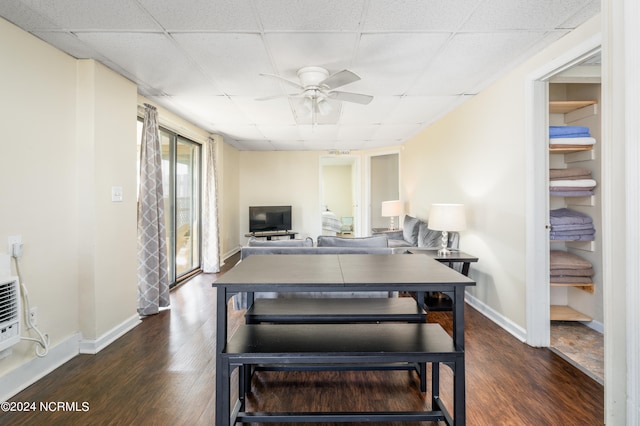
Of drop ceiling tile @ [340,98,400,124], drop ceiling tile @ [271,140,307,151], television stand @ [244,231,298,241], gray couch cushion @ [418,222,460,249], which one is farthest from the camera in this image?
television stand @ [244,231,298,241]

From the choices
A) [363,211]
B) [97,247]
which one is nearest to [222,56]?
[97,247]

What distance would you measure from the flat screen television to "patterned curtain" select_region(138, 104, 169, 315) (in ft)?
10.9

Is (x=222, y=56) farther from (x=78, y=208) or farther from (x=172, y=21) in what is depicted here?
(x=78, y=208)

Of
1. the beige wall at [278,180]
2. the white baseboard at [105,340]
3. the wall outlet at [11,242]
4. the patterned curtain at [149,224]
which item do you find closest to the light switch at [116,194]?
the patterned curtain at [149,224]

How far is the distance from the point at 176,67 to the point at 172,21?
0.74m

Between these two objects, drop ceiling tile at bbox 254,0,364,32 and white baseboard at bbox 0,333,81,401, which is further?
white baseboard at bbox 0,333,81,401

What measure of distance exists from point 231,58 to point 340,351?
7.51 ft

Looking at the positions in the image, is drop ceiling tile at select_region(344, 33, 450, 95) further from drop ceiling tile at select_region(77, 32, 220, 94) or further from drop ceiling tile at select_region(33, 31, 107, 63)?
drop ceiling tile at select_region(33, 31, 107, 63)

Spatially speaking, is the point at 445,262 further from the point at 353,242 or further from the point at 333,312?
the point at 333,312

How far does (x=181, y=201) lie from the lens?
→ 4.52m

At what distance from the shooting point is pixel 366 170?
6.96 meters

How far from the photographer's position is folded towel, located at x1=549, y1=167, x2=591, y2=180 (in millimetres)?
2660

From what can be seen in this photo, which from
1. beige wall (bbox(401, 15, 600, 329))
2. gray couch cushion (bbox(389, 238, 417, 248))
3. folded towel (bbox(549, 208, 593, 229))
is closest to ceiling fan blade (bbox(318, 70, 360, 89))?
beige wall (bbox(401, 15, 600, 329))

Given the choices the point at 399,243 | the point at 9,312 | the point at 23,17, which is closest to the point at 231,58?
the point at 23,17
